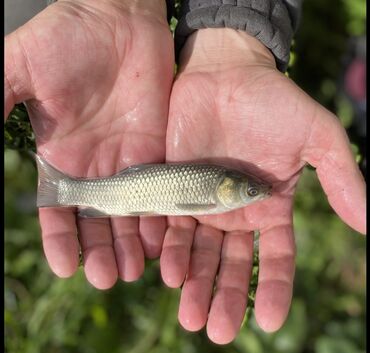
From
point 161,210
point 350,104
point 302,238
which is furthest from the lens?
point 350,104

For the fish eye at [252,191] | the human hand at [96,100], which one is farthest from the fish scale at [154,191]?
the fish eye at [252,191]

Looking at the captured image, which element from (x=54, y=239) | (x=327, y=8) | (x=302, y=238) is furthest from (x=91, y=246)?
(x=327, y=8)

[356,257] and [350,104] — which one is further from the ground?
[350,104]

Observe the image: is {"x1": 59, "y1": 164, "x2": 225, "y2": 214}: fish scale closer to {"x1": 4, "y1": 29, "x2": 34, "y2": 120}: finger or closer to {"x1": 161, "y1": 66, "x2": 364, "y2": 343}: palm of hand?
{"x1": 161, "y1": 66, "x2": 364, "y2": 343}: palm of hand

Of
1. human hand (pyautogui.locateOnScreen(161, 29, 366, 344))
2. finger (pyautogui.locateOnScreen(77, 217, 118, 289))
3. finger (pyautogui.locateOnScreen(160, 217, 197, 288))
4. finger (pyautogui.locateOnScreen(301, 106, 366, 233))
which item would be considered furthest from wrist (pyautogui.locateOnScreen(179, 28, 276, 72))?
finger (pyautogui.locateOnScreen(77, 217, 118, 289))

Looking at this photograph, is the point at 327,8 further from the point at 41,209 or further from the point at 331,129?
the point at 41,209

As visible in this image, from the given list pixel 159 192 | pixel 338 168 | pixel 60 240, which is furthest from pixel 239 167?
pixel 60 240
